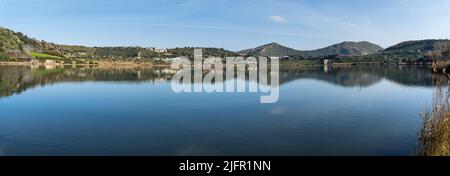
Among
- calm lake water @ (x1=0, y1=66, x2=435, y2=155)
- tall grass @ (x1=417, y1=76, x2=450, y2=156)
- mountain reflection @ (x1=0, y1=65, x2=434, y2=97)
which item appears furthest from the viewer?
mountain reflection @ (x1=0, y1=65, x2=434, y2=97)

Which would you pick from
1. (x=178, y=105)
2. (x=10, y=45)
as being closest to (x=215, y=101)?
(x=178, y=105)

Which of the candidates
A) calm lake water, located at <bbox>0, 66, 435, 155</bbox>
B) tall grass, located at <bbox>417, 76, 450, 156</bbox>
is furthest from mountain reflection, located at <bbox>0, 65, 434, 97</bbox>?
tall grass, located at <bbox>417, 76, 450, 156</bbox>

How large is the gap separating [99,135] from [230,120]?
652 cm

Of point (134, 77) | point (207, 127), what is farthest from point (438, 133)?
point (134, 77)

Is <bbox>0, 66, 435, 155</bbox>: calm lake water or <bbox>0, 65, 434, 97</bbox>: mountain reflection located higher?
<bbox>0, 65, 434, 97</bbox>: mountain reflection

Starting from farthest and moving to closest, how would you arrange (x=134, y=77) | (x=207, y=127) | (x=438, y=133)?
1. (x=134, y=77)
2. (x=207, y=127)
3. (x=438, y=133)

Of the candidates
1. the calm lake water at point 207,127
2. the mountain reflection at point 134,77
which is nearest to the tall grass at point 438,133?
the calm lake water at point 207,127

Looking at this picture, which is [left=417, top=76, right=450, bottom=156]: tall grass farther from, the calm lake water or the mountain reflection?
the mountain reflection

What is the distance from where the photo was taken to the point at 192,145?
557 inches

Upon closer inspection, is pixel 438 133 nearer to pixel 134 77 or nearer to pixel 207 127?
pixel 207 127

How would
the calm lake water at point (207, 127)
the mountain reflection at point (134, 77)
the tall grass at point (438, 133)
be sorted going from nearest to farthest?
the tall grass at point (438, 133), the calm lake water at point (207, 127), the mountain reflection at point (134, 77)

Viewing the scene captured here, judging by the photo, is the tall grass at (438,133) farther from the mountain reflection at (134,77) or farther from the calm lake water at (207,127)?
the mountain reflection at (134,77)
